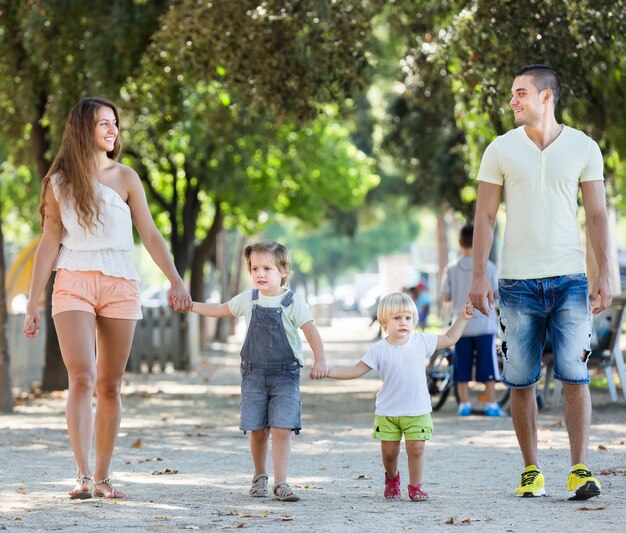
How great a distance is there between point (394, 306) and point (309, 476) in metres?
1.92

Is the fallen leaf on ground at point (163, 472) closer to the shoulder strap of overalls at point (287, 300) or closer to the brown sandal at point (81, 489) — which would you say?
the brown sandal at point (81, 489)

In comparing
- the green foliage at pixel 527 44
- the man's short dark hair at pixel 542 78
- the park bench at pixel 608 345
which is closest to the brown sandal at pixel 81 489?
the man's short dark hair at pixel 542 78

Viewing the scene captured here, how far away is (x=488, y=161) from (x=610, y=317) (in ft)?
22.7

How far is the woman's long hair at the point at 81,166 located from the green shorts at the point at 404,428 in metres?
1.85

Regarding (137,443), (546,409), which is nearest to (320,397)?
(546,409)

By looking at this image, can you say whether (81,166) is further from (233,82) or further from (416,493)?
(233,82)

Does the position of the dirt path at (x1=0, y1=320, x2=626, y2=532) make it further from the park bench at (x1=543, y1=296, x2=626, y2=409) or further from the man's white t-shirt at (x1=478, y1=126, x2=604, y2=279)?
the man's white t-shirt at (x1=478, y1=126, x2=604, y2=279)

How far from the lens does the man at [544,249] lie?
6824mm

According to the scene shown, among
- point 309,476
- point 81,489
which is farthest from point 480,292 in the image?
point 81,489

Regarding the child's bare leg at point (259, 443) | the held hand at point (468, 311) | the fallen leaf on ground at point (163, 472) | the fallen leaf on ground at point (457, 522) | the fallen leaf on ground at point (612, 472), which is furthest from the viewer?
the fallen leaf on ground at point (163, 472)

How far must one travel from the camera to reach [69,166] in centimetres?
700

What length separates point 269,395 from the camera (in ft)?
23.3

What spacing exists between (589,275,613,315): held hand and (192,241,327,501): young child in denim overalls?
1.47 m

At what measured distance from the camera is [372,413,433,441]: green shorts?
22.8 ft
